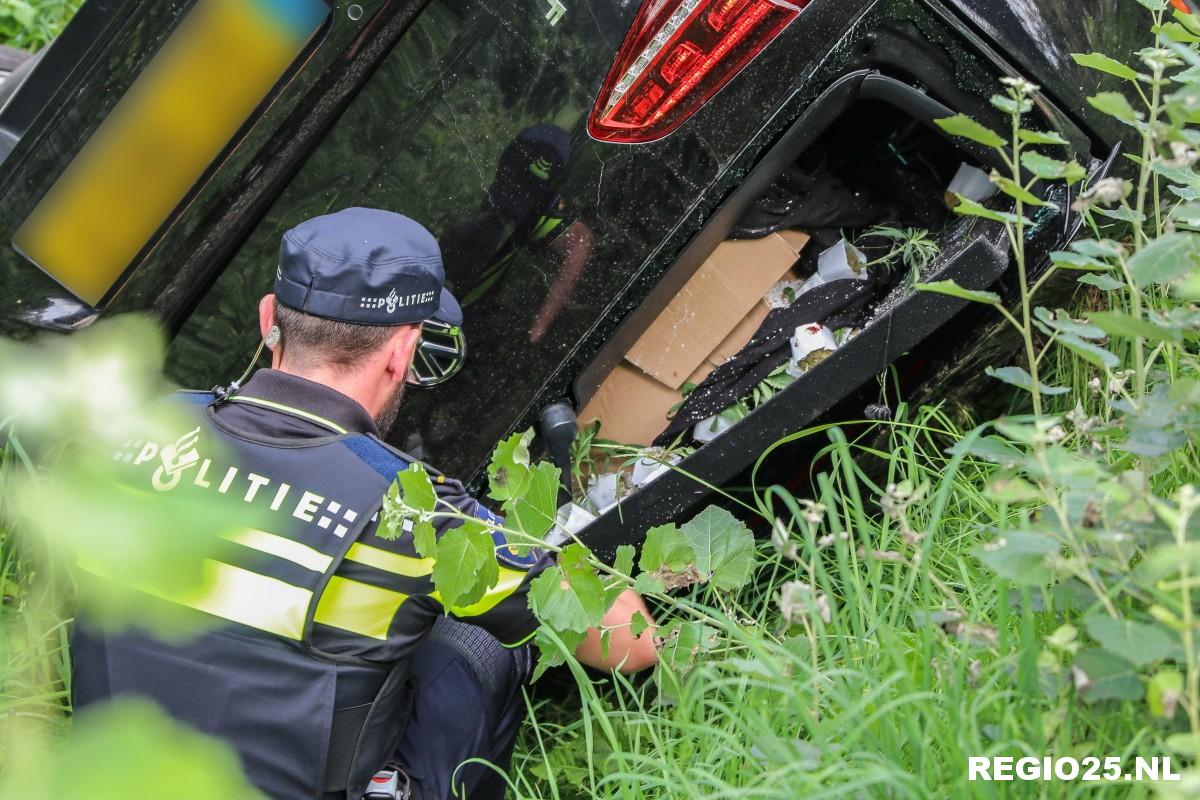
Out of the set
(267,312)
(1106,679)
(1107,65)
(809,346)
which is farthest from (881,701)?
(267,312)

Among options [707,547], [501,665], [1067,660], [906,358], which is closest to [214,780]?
[1067,660]

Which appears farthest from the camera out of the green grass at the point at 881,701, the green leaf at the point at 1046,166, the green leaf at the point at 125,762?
the green leaf at the point at 1046,166

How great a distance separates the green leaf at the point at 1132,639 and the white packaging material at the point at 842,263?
1.35 meters

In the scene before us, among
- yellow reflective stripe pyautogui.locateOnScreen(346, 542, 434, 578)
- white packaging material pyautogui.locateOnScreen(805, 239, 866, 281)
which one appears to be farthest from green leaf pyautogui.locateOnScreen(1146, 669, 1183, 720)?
white packaging material pyautogui.locateOnScreen(805, 239, 866, 281)

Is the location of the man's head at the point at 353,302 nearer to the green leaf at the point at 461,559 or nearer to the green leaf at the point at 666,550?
the green leaf at the point at 461,559

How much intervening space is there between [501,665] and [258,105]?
1137 millimetres

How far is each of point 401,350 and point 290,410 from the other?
0.79ft

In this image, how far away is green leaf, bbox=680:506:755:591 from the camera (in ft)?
5.83

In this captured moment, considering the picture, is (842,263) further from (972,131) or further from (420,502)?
(420,502)

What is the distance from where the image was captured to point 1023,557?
1217mm

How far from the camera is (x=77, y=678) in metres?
1.72

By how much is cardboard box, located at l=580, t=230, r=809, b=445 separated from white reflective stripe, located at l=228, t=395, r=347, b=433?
0.82m

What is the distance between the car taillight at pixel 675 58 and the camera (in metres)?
2.00

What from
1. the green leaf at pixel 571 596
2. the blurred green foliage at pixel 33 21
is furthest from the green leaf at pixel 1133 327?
the blurred green foliage at pixel 33 21
